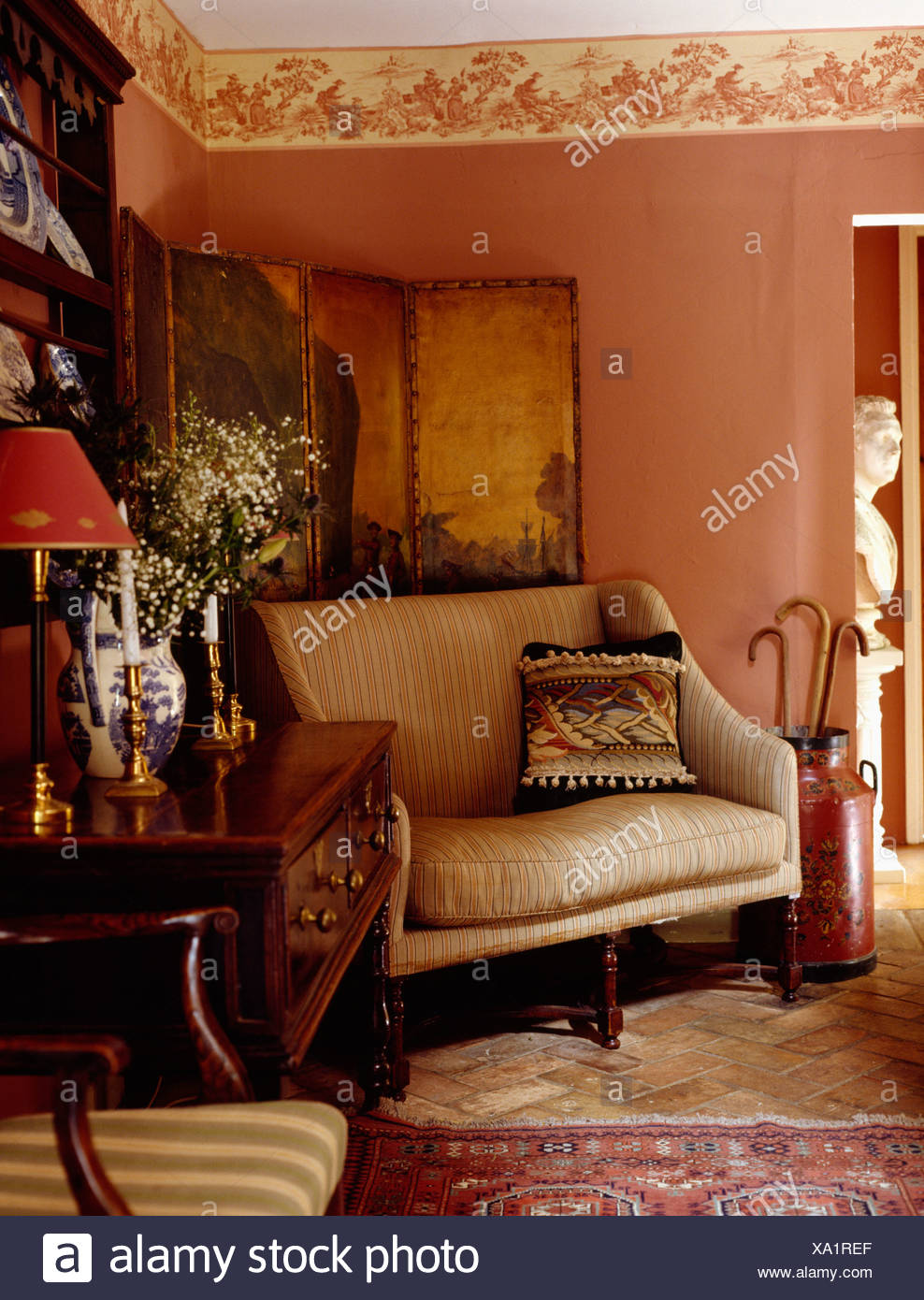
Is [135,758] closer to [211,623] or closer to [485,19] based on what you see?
[211,623]

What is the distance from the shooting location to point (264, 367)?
3.58m

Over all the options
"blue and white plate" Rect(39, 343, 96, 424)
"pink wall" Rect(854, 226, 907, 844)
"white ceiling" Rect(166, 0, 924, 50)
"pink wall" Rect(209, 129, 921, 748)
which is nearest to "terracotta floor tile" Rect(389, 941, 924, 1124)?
"pink wall" Rect(209, 129, 921, 748)

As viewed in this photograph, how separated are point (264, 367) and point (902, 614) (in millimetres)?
3070

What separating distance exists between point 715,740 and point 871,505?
157 centimetres

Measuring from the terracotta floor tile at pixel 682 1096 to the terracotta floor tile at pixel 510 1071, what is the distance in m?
0.31

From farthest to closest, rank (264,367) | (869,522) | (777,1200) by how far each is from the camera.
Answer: (869,522), (264,367), (777,1200)

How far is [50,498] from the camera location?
5.42 feet

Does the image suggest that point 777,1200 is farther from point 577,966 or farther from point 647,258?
point 647,258

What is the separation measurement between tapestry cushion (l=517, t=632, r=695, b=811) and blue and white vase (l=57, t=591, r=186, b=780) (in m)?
1.62
